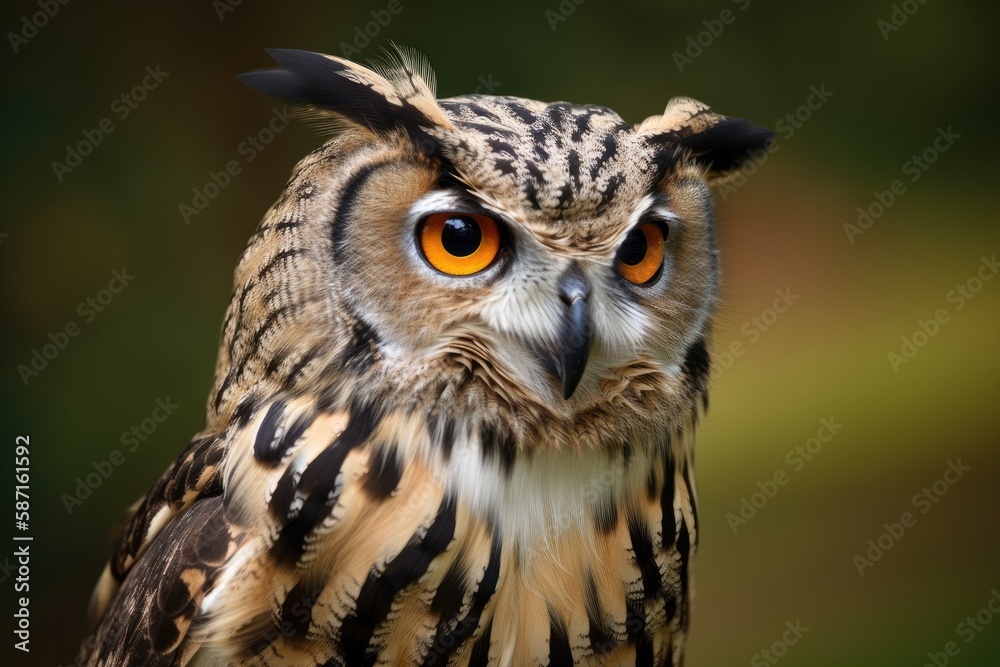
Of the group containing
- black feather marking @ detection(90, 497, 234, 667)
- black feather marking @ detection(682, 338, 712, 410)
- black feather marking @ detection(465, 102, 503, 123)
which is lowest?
black feather marking @ detection(90, 497, 234, 667)

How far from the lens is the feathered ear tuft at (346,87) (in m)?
1.32

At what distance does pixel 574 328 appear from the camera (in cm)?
125

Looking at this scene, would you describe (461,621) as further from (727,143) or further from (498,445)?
(727,143)

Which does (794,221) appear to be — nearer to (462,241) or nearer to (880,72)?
(880,72)

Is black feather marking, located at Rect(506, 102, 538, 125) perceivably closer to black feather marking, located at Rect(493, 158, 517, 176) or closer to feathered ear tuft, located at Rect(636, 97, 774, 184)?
black feather marking, located at Rect(493, 158, 517, 176)

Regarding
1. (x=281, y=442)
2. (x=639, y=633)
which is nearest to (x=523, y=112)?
(x=281, y=442)

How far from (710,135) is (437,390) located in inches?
27.2

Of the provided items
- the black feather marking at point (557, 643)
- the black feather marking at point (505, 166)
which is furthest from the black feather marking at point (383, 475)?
the black feather marking at point (505, 166)

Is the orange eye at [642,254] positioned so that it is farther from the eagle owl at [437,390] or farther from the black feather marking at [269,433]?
the black feather marking at [269,433]

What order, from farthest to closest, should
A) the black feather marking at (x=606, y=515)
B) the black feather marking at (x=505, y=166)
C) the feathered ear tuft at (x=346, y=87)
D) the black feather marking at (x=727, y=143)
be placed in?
the black feather marking at (x=727, y=143), the black feather marking at (x=606, y=515), the feathered ear tuft at (x=346, y=87), the black feather marking at (x=505, y=166)

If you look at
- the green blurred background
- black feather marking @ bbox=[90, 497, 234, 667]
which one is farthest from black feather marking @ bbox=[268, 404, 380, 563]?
the green blurred background

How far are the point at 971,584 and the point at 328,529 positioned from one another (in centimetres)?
371

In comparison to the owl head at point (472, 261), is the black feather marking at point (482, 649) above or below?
below

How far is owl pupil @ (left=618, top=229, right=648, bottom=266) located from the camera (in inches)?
52.2
